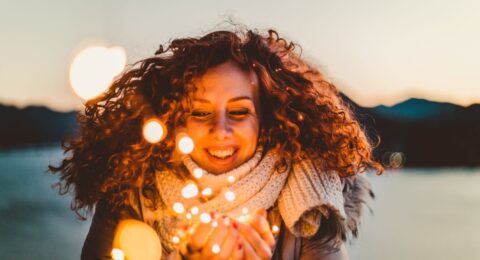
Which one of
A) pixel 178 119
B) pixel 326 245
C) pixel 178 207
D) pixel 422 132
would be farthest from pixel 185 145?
pixel 422 132

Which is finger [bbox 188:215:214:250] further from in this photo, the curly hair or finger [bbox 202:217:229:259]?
the curly hair

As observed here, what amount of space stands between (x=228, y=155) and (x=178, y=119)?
21 centimetres

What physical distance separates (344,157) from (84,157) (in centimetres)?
87

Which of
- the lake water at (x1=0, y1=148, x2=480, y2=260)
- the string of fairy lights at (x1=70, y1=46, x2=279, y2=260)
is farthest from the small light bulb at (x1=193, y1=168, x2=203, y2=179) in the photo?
the lake water at (x1=0, y1=148, x2=480, y2=260)

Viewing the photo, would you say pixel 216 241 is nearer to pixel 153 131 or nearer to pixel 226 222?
pixel 226 222

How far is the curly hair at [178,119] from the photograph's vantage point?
1520 millimetres

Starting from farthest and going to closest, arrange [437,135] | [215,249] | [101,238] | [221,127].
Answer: [437,135], [101,238], [221,127], [215,249]

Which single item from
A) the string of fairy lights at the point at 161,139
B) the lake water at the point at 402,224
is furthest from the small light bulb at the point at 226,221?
the lake water at the point at 402,224

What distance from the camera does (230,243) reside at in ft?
4.33

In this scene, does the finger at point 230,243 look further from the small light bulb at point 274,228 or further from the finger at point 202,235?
the small light bulb at point 274,228

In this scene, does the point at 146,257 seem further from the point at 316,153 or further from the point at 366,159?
the point at 366,159

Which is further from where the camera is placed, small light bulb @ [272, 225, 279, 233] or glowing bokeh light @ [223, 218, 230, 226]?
small light bulb @ [272, 225, 279, 233]

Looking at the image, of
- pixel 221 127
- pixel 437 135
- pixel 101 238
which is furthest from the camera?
pixel 437 135

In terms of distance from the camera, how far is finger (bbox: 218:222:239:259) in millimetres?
1308
